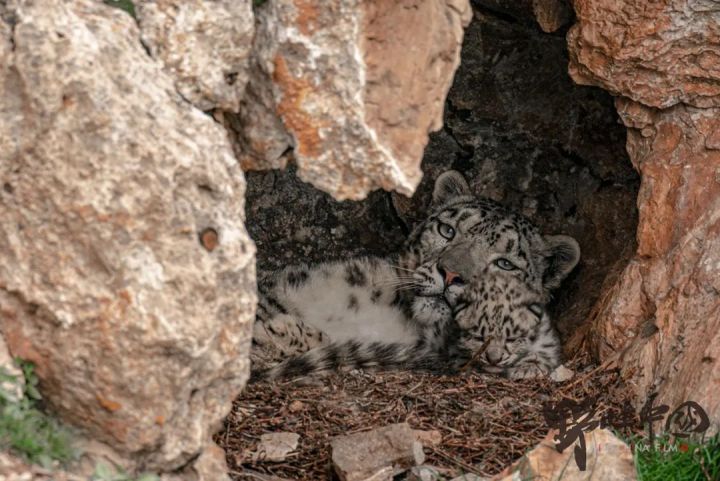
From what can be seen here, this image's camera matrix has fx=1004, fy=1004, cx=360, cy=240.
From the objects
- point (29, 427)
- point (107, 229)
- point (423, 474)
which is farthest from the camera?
point (423, 474)

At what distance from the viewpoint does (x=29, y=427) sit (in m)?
3.18

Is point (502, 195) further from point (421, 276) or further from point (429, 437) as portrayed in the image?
point (429, 437)

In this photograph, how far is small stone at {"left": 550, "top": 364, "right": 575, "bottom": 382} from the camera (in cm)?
573

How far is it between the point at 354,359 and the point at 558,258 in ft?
5.95

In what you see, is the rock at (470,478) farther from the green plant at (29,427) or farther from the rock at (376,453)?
the green plant at (29,427)

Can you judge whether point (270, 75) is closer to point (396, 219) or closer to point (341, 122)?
point (341, 122)

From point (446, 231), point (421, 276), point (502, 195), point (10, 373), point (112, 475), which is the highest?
point (10, 373)

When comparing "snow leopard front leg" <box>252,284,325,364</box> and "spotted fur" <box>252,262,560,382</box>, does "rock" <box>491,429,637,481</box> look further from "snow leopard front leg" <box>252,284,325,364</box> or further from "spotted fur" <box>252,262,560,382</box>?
"snow leopard front leg" <box>252,284,325,364</box>

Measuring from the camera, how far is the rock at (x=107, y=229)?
10.1 feet

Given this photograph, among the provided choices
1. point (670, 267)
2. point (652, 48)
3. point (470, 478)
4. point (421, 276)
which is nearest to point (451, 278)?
point (421, 276)

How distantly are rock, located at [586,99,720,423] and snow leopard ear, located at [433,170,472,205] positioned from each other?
1.71 metres

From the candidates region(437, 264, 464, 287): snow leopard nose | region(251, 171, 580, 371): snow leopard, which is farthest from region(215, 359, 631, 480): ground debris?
region(437, 264, 464, 287): snow leopard nose

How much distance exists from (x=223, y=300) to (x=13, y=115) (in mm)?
876

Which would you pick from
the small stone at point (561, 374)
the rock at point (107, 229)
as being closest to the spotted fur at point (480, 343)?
the small stone at point (561, 374)
